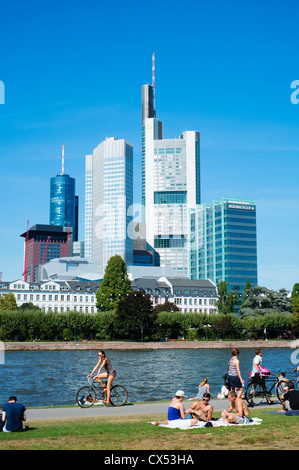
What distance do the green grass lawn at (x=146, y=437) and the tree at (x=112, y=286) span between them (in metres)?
110

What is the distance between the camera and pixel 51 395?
3741 centimetres

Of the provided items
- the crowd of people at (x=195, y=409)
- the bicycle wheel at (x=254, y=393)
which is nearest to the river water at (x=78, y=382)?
the bicycle wheel at (x=254, y=393)

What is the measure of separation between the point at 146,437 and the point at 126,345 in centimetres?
9361

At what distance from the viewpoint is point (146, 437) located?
50.7 feet

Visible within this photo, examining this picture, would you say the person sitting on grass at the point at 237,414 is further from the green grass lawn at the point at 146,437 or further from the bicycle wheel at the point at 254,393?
the bicycle wheel at the point at 254,393

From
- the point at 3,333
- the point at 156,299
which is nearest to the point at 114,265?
the point at 3,333

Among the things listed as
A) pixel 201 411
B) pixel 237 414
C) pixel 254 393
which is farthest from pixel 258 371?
pixel 201 411

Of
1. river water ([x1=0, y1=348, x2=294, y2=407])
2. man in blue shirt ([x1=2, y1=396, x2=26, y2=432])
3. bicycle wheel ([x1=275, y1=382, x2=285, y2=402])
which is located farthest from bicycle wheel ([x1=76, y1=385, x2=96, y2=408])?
river water ([x1=0, y1=348, x2=294, y2=407])

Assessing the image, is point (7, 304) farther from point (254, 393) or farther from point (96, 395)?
point (254, 393)
